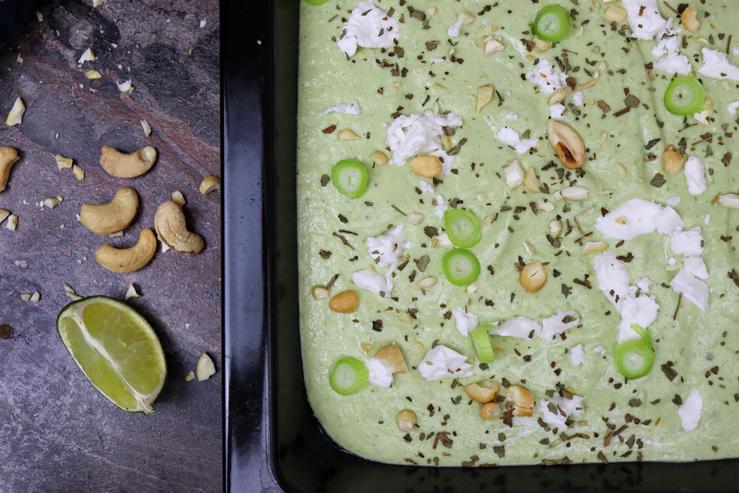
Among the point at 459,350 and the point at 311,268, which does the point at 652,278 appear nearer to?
the point at 459,350

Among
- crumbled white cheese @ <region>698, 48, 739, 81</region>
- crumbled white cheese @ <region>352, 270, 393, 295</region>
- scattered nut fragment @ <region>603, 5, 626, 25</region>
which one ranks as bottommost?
crumbled white cheese @ <region>352, 270, 393, 295</region>

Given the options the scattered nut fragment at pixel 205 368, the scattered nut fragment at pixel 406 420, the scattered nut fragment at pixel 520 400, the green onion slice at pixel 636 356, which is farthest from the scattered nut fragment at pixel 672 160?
the scattered nut fragment at pixel 205 368

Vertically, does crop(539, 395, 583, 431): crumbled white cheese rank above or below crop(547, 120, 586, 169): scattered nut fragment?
below

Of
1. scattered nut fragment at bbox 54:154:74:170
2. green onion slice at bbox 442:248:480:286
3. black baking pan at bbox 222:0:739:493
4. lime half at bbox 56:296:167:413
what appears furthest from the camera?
scattered nut fragment at bbox 54:154:74:170

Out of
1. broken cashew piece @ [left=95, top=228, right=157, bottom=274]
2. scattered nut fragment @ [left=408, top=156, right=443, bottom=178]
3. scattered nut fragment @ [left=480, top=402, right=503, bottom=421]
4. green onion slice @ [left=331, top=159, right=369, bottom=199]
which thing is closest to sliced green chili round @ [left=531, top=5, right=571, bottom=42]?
scattered nut fragment @ [left=408, top=156, right=443, bottom=178]

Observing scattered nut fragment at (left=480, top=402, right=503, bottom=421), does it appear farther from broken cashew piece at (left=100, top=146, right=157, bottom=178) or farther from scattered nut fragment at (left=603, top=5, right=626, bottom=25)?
broken cashew piece at (left=100, top=146, right=157, bottom=178)

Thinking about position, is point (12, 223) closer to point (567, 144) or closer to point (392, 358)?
point (392, 358)
